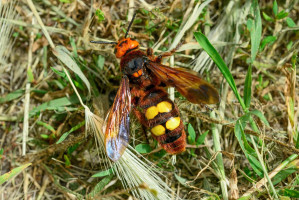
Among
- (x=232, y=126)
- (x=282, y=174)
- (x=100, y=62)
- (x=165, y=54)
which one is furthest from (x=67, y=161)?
(x=282, y=174)

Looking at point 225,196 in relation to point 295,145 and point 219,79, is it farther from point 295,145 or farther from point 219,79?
point 219,79

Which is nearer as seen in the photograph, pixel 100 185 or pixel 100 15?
pixel 100 185

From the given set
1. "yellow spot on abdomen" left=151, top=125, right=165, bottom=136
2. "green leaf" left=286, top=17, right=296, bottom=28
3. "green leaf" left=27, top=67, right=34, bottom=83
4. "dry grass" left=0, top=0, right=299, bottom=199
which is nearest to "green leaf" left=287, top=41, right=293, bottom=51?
"dry grass" left=0, top=0, right=299, bottom=199

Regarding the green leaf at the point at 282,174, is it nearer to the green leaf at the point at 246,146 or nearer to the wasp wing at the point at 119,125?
the green leaf at the point at 246,146

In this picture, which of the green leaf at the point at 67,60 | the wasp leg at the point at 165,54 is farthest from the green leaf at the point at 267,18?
the green leaf at the point at 67,60

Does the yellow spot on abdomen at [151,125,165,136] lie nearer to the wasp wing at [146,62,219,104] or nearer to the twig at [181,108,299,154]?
the wasp wing at [146,62,219,104]

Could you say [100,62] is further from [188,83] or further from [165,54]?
[188,83]

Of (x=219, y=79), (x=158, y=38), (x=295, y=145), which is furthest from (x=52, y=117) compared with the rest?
(x=295, y=145)
